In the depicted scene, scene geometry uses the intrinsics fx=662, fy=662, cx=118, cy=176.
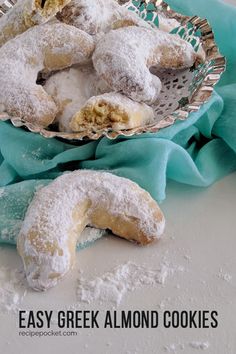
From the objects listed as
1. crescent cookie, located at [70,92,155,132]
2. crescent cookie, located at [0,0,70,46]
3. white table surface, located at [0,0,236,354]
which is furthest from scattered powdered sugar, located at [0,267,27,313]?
crescent cookie, located at [0,0,70,46]

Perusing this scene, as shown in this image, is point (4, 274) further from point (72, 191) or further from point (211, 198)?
point (211, 198)

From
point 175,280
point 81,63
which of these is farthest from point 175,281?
point 81,63

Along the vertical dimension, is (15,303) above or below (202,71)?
below

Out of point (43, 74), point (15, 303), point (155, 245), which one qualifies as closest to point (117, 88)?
point (43, 74)

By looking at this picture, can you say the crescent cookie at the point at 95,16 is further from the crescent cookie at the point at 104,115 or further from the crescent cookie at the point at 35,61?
the crescent cookie at the point at 104,115

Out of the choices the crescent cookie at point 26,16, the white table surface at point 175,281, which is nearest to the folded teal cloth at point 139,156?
the white table surface at point 175,281

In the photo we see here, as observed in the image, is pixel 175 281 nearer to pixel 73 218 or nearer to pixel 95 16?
pixel 73 218
